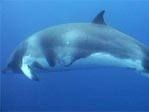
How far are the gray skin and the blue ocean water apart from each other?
0.57 metres

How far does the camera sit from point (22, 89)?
355cm

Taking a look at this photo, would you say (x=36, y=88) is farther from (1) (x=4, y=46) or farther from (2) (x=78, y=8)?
(2) (x=78, y=8)

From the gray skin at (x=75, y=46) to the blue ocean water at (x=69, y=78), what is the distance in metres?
0.57

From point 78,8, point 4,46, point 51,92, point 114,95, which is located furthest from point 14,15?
point 114,95

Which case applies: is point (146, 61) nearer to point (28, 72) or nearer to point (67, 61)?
point (67, 61)

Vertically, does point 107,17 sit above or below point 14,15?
above

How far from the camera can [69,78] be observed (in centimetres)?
398

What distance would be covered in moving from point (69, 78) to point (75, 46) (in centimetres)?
127

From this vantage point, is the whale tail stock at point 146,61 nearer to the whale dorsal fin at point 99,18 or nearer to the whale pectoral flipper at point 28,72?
the whale dorsal fin at point 99,18

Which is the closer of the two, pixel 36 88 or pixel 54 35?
pixel 54 35

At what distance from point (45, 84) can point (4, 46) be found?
651mm

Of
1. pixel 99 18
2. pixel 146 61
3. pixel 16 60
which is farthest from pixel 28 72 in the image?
pixel 146 61

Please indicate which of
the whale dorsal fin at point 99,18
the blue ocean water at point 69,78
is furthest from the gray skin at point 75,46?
the blue ocean water at point 69,78

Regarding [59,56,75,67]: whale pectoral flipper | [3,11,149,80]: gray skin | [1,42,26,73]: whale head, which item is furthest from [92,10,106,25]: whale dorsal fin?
[1,42,26,73]: whale head
